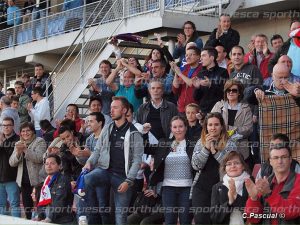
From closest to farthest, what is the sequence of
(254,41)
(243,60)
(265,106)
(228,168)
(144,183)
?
(228,168) → (265,106) → (144,183) → (243,60) → (254,41)

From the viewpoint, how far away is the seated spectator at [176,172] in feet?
30.6

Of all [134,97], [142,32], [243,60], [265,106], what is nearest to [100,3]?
[142,32]

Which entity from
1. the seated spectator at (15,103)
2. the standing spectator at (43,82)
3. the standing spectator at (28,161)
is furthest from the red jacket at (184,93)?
the standing spectator at (43,82)

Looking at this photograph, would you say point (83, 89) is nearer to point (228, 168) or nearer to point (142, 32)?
point (142, 32)

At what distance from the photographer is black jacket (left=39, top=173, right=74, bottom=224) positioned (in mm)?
10422

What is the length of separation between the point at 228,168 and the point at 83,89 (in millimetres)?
8379

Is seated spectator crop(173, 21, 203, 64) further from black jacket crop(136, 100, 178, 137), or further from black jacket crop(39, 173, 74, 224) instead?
black jacket crop(39, 173, 74, 224)

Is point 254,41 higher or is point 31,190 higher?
point 254,41

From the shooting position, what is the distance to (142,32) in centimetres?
1580

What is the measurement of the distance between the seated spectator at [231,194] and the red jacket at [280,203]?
240 millimetres

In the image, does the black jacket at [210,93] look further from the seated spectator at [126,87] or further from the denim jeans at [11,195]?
the denim jeans at [11,195]

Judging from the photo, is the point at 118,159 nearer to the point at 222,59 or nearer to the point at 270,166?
the point at 270,166

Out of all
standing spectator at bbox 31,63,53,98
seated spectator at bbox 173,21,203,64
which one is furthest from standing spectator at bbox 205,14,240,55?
standing spectator at bbox 31,63,53,98

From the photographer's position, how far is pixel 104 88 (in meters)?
13.1
